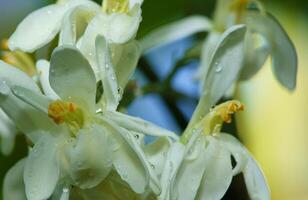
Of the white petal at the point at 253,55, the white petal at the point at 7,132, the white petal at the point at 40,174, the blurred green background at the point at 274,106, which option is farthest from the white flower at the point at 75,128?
the blurred green background at the point at 274,106

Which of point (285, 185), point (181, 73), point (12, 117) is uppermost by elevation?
point (12, 117)

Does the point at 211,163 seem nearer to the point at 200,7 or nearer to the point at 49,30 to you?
the point at 49,30

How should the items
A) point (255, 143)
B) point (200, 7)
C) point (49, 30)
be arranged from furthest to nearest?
point (255, 143) → point (200, 7) → point (49, 30)

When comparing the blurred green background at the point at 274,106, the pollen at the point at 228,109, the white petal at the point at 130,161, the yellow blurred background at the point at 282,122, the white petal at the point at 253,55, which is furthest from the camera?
the yellow blurred background at the point at 282,122

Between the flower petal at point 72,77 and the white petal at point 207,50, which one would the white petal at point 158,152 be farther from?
the white petal at point 207,50

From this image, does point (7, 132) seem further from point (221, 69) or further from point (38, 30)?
point (221, 69)

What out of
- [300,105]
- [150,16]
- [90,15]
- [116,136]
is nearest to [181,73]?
[150,16]
